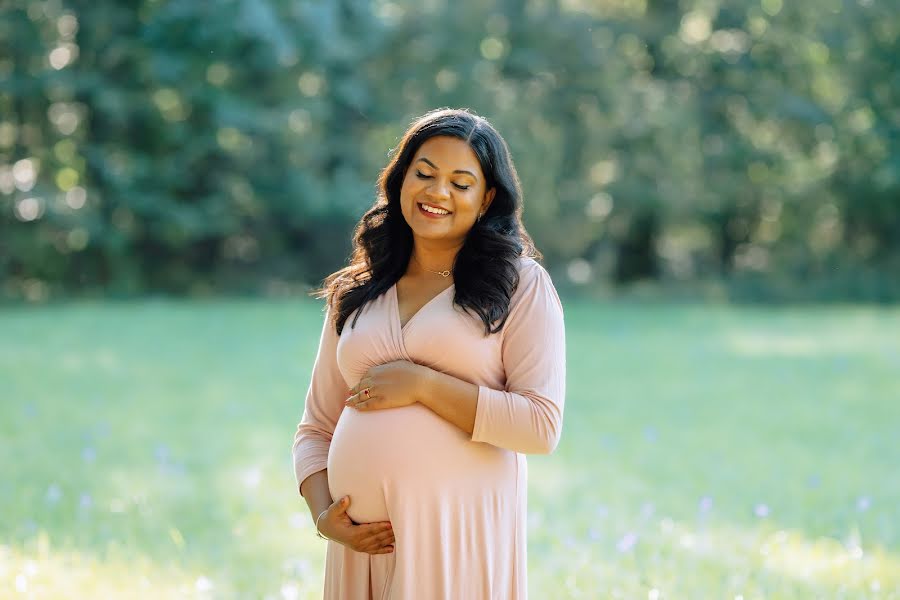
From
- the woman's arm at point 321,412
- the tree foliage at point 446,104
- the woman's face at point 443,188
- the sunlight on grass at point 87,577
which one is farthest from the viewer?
the tree foliage at point 446,104

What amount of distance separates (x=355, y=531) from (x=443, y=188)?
37.2 inches

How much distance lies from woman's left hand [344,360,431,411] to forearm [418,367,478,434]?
0.02m

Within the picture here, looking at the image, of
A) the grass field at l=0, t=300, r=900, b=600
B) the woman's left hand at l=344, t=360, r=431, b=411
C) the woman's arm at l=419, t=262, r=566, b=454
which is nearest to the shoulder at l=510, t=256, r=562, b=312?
the woman's arm at l=419, t=262, r=566, b=454

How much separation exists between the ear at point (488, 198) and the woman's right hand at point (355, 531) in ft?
2.87

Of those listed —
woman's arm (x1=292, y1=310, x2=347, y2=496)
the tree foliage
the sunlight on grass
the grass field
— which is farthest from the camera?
the tree foliage

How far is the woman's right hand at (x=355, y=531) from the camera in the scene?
9.46 ft

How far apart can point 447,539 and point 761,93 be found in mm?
25826

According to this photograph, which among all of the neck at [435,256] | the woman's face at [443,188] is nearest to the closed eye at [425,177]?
the woman's face at [443,188]

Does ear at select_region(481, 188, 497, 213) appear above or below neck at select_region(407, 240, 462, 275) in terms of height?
above

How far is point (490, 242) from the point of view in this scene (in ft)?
9.57

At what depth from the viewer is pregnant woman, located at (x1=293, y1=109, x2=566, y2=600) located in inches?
110

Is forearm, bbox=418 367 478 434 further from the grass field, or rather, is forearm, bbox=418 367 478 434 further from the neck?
the grass field

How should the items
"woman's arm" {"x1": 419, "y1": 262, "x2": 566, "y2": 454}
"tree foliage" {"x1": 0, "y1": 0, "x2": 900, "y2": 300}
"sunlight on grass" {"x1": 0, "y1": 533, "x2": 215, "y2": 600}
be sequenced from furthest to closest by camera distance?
"tree foliage" {"x1": 0, "y1": 0, "x2": 900, "y2": 300} < "sunlight on grass" {"x1": 0, "y1": 533, "x2": 215, "y2": 600} < "woman's arm" {"x1": 419, "y1": 262, "x2": 566, "y2": 454}

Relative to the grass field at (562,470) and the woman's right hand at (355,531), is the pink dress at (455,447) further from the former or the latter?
the grass field at (562,470)
